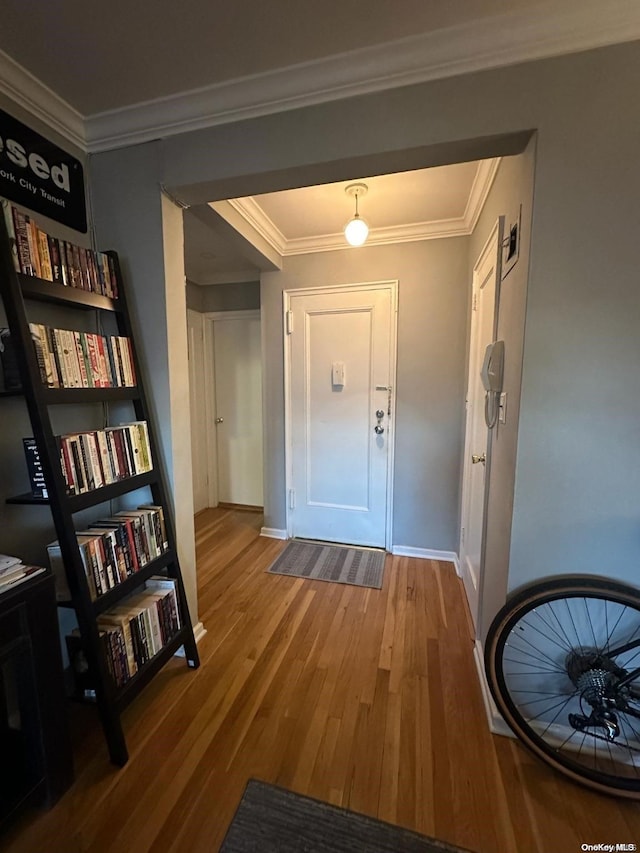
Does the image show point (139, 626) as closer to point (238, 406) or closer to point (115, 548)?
point (115, 548)

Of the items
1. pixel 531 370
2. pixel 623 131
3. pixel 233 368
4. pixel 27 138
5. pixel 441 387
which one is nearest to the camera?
pixel 623 131

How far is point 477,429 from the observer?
2.03 metres

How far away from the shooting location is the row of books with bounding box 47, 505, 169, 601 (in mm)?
1279

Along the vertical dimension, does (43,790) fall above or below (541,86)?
below

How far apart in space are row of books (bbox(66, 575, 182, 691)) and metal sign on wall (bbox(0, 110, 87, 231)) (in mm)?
1604

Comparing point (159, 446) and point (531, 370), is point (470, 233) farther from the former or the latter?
point (159, 446)

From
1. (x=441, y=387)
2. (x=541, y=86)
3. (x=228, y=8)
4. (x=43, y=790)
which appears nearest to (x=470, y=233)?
(x=441, y=387)

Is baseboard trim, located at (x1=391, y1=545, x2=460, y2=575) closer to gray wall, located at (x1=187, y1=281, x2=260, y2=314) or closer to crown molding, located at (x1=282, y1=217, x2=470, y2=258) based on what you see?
crown molding, located at (x1=282, y1=217, x2=470, y2=258)

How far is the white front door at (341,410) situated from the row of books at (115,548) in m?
1.53

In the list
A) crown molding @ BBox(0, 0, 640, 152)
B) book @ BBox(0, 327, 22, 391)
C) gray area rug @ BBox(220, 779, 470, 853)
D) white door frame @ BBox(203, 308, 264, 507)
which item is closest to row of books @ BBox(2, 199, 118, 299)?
book @ BBox(0, 327, 22, 391)

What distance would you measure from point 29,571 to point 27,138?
1550mm

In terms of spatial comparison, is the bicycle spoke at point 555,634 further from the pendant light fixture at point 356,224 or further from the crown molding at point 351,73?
the pendant light fixture at point 356,224

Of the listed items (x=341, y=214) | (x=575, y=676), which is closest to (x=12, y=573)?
(x=575, y=676)

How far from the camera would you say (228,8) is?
1092mm
